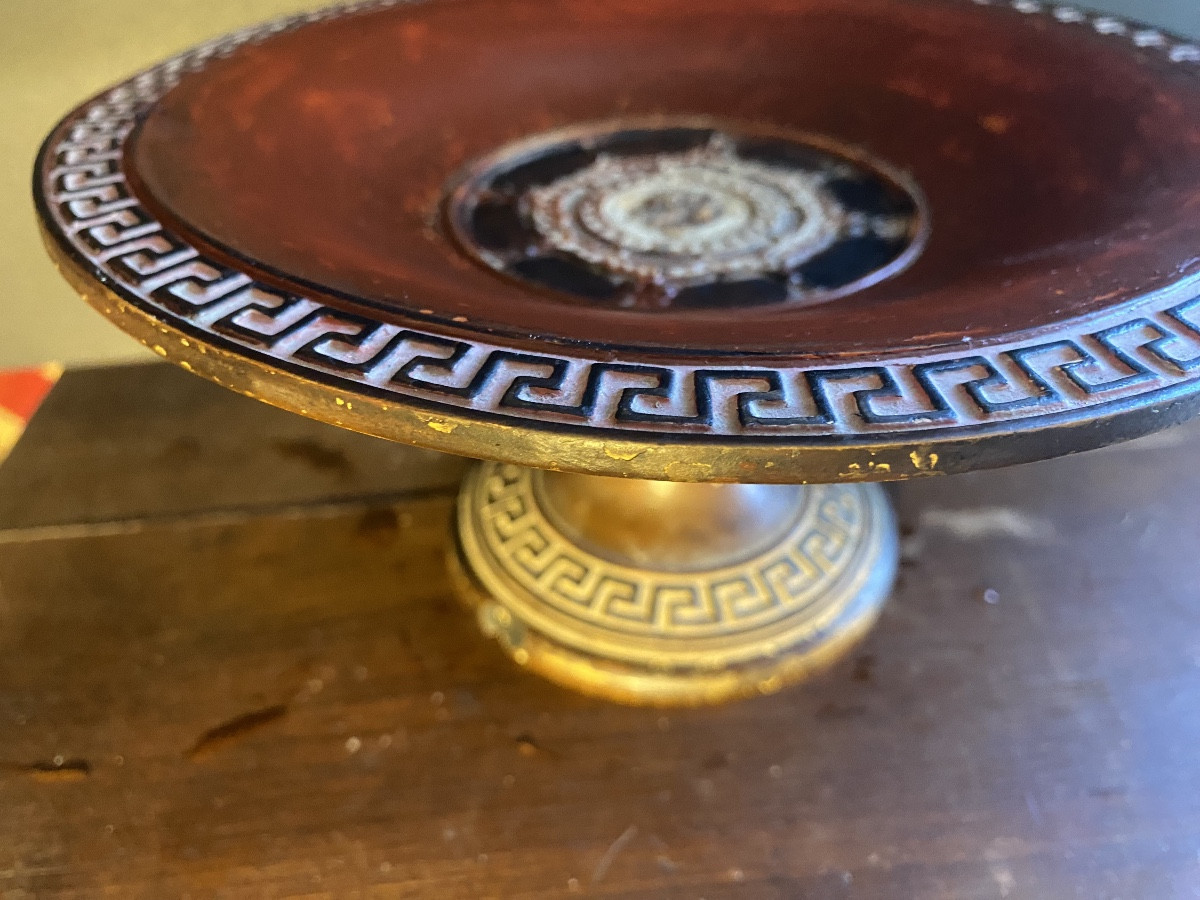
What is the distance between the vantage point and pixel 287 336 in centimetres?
28

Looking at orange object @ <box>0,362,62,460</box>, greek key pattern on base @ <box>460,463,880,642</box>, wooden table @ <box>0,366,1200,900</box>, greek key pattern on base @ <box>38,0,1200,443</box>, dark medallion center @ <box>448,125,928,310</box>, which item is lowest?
orange object @ <box>0,362,62,460</box>

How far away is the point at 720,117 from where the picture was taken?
0.64 m

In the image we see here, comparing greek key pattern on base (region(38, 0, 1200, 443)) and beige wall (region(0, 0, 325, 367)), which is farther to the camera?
beige wall (region(0, 0, 325, 367))

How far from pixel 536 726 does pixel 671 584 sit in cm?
10

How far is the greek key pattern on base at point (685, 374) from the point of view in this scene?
0.25 meters

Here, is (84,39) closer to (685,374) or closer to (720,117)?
(720,117)

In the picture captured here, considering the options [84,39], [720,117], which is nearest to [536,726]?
[720,117]

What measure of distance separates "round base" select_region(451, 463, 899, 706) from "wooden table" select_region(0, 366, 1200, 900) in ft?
0.06

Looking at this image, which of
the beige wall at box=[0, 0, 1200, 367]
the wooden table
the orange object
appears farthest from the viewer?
the orange object

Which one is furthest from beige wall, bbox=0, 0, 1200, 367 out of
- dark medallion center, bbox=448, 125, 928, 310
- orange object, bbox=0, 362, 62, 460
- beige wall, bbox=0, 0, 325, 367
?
dark medallion center, bbox=448, 125, 928, 310

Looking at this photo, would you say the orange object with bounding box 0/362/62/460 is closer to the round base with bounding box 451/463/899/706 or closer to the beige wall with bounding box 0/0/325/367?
the beige wall with bounding box 0/0/325/367

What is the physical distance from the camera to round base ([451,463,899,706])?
18.5 inches

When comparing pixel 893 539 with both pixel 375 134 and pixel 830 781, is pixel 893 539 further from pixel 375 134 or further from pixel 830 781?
pixel 375 134

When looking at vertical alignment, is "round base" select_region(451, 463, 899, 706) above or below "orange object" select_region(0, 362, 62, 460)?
above
